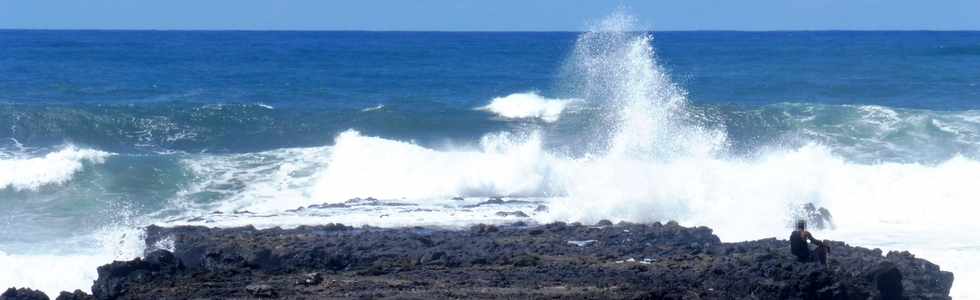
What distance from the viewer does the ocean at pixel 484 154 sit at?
19.5m

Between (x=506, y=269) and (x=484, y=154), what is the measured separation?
12399mm

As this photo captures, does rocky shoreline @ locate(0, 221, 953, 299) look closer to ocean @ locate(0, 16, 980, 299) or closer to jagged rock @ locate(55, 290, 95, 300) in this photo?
jagged rock @ locate(55, 290, 95, 300)

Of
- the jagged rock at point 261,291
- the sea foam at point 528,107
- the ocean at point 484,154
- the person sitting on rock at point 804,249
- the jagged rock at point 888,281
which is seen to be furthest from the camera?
the sea foam at point 528,107

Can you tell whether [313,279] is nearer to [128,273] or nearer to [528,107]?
[128,273]

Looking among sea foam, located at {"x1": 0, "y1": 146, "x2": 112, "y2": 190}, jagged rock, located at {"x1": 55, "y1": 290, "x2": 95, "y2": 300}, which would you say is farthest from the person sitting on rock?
sea foam, located at {"x1": 0, "y1": 146, "x2": 112, "y2": 190}

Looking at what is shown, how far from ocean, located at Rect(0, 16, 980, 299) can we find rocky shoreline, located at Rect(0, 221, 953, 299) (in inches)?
75.1

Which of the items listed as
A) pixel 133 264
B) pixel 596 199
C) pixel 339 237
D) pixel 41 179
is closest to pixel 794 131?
pixel 596 199

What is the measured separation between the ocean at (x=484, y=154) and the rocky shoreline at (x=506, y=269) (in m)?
1.91

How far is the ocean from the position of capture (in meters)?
19.5

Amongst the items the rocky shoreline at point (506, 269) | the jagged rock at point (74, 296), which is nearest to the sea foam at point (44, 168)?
the rocky shoreline at point (506, 269)

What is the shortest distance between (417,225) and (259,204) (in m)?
5.64

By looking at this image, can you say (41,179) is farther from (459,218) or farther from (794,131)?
(794,131)

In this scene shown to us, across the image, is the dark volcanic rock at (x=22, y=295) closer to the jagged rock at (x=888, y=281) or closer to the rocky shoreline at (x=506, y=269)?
the rocky shoreline at (x=506, y=269)

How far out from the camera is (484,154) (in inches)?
1028
